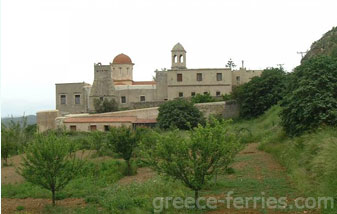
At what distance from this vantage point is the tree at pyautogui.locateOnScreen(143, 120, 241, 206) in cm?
947

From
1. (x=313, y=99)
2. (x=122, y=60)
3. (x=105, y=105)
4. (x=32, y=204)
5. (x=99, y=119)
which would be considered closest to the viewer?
(x=32, y=204)

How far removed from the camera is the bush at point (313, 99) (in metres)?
15.8

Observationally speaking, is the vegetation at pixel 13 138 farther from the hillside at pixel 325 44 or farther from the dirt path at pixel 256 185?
the hillside at pixel 325 44

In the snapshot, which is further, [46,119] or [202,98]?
[202,98]

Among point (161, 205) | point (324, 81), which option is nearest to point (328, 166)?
point (161, 205)

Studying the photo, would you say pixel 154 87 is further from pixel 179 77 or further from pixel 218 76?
pixel 218 76

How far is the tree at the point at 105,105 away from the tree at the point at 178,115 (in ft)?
31.0

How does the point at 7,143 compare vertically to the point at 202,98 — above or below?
below

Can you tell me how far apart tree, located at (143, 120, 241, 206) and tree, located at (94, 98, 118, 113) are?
1383 inches

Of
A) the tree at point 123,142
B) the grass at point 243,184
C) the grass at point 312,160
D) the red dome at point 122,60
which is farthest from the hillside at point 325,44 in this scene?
the red dome at point 122,60

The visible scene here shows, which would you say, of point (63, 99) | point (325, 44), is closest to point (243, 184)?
point (325, 44)

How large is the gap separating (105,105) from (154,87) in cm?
631

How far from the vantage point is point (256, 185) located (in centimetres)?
1179

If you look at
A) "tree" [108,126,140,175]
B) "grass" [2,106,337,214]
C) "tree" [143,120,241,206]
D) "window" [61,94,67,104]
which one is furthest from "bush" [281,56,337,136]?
"window" [61,94,67,104]
